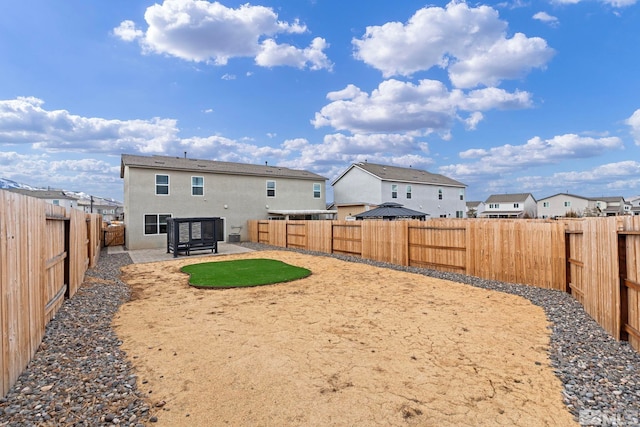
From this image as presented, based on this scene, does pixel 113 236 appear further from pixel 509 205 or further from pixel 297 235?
pixel 509 205

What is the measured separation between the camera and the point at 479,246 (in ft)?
28.5

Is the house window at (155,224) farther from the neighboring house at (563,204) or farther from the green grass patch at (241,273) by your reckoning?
the neighboring house at (563,204)

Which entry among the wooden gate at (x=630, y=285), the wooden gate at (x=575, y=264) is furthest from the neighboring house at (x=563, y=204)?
the wooden gate at (x=630, y=285)

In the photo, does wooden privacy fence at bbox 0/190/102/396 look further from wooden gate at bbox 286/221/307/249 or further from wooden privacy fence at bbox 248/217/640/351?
wooden gate at bbox 286/221/307/249

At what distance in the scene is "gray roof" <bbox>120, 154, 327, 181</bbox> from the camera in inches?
752

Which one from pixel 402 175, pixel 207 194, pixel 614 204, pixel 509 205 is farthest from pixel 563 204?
pixel 207 194

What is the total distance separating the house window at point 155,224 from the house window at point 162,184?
1.44m

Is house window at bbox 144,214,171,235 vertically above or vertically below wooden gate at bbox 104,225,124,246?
above

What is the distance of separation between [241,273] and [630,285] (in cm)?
900

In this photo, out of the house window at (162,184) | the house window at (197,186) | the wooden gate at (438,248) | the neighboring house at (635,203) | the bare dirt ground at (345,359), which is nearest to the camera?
the bare dirt ground at (345,359)

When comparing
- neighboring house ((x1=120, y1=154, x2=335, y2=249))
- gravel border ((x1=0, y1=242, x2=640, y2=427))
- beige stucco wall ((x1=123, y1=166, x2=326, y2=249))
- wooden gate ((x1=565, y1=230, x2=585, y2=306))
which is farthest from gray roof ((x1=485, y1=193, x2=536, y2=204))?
gravel border ((x1=0, y1=242, x2=640, y2=427))

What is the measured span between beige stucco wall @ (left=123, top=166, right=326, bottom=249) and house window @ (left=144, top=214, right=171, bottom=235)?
226mm

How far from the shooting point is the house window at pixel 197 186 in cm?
2042

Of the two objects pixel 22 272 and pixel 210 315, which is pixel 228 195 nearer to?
pixel 210 315
